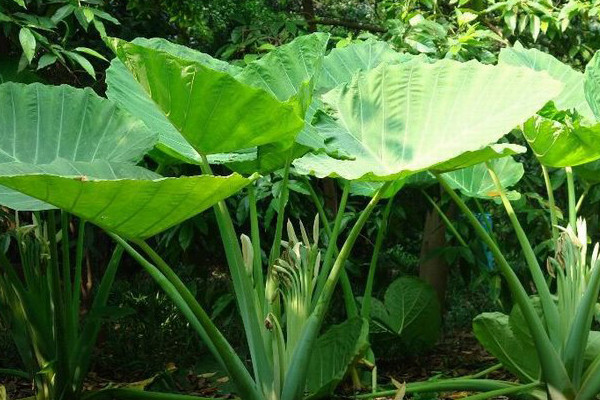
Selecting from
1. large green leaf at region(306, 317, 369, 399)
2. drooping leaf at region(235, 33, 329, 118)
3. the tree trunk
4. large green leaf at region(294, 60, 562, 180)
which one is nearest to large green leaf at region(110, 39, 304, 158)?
large green leaf at region(294, 60, 562, 180)

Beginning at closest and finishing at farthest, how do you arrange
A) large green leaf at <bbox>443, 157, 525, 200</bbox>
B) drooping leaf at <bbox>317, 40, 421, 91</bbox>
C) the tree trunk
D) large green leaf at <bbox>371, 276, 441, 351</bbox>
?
drooping leaf at <bbox>317, 40, 421, 91</bbox> → large green leaf at <bbox>443, 157, 525, 200</bbox> → large green leaf at <bbox>371, 276, 441, 351</bbox> → the tree trunk

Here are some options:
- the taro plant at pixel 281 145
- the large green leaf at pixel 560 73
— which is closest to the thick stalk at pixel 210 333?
the taro plant at pixel 281 145

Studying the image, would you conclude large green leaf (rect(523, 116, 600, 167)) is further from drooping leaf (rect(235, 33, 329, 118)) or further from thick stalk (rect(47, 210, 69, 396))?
thick stalk (rect(47, 210, 69, 396))

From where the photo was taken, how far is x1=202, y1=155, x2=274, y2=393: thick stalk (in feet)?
7.11

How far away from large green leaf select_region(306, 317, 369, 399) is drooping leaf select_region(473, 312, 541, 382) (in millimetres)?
435

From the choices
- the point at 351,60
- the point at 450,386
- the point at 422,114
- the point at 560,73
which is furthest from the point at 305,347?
the point at 560,73

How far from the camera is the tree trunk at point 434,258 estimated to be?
398 centimetres

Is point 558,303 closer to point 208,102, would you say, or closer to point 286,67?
point 286,67

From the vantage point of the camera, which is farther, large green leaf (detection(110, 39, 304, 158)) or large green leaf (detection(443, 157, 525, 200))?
large green leaf (detection(443, 157, 525, 200))

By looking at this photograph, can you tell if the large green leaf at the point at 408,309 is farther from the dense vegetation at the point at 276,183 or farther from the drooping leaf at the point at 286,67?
the drooping leaf at the point at 286,67

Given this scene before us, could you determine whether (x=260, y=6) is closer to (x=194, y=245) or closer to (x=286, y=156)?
(x=194, y=245)

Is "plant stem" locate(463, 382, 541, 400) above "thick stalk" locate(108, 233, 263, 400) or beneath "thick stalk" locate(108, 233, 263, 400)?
beneath

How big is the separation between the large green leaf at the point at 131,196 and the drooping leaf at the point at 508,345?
1.20m

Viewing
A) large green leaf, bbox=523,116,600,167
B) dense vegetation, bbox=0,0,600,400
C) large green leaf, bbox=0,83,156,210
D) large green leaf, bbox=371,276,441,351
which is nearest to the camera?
dense vegetation, bbox=0,0,600,400
